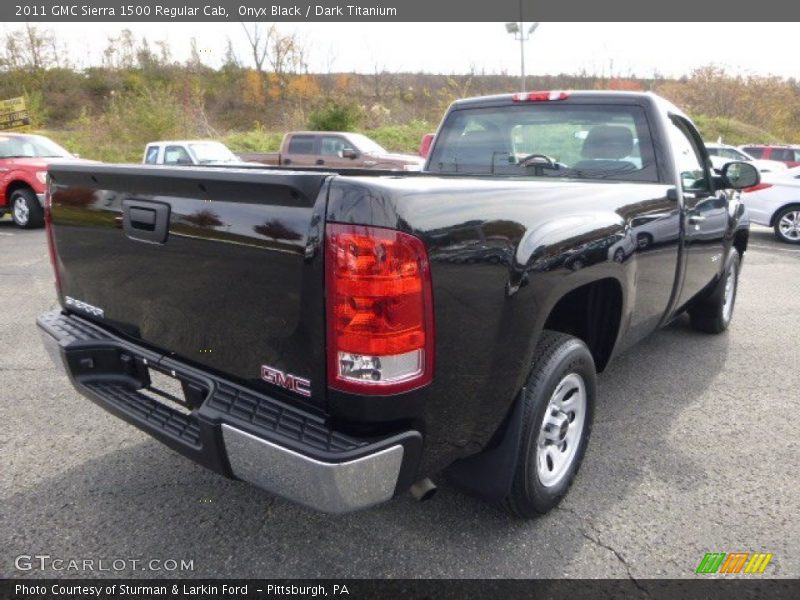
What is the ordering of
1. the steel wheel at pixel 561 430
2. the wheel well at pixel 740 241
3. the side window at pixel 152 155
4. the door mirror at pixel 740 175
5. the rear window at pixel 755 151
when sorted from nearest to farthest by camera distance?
the steel wheel at pixel 561 430
the door mirror at pixel 740 175
the wheel well at pixel 740 241
the side window at pixel 152 155
the rear window at pixel 755 151

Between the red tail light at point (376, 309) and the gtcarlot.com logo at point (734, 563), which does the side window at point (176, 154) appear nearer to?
the red tail light at point (376, 309)

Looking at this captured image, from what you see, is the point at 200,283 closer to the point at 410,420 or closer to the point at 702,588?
the point at 410,420

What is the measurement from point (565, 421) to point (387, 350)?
3.86ft

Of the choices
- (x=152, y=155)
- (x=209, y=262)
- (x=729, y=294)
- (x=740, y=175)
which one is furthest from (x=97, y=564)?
(x=152, y=155)

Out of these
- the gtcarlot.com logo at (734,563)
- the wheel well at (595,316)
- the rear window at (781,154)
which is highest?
the rear window at (781,154)

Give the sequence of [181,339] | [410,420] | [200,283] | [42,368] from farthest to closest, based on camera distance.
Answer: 1. [42,368]
2. [181,339]
3. [200,283]
4. [410,420]

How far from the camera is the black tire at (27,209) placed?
37.0 ft

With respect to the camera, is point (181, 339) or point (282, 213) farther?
point (181, 339)

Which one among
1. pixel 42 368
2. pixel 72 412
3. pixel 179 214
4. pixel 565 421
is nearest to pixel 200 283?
pixel 179 214

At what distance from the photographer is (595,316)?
2.88m

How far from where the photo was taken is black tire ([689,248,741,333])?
4.66 m

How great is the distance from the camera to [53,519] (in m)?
2.43

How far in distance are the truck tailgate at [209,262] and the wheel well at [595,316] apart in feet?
4.43

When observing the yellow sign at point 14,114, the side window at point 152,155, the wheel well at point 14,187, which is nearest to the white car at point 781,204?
the side window at point 152,155
